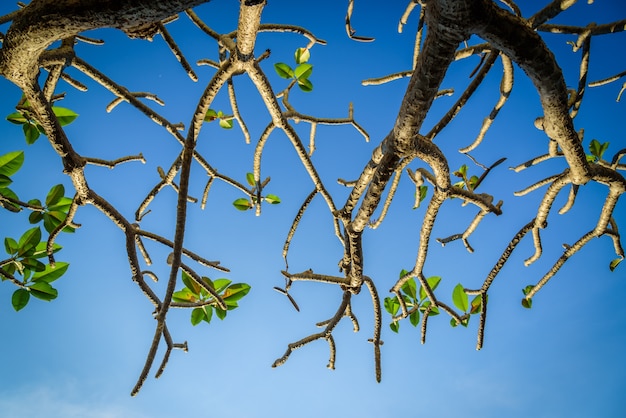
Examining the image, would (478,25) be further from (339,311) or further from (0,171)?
(0,171)

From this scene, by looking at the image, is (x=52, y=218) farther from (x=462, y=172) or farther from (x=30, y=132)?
(x=462, y=172)

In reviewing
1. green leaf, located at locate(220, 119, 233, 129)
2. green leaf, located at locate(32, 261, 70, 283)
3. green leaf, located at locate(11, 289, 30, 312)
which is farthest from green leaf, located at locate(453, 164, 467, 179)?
green leaf, located at locate(11, 289, 30, 312)

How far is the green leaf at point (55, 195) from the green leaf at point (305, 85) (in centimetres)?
140

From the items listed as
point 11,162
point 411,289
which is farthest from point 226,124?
point 411,289

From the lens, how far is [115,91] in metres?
1.41

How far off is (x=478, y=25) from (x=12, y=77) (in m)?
1.25

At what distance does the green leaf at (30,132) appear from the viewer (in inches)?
66.6

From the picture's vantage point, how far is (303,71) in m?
2.12

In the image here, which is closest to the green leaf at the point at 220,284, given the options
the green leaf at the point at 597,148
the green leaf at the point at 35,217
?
the green leaf at the point at 35,217

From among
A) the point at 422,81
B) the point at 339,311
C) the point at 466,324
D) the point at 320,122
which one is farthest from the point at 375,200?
the point at 466,324

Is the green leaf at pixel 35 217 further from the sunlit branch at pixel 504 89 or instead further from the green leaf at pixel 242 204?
the sunlit branch at pixel 504 89

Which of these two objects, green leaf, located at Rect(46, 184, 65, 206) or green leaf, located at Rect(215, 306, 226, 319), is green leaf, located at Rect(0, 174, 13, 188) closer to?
green leaf, located at Rect(46, 184, 65, 206)

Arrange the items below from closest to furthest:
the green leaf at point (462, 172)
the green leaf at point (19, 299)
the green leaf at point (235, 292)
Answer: the green leaf at point (19, 299) < the green leaf at point (235, 292) < the green leaf at point (462, 172)

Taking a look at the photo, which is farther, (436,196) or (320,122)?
(320,122)
